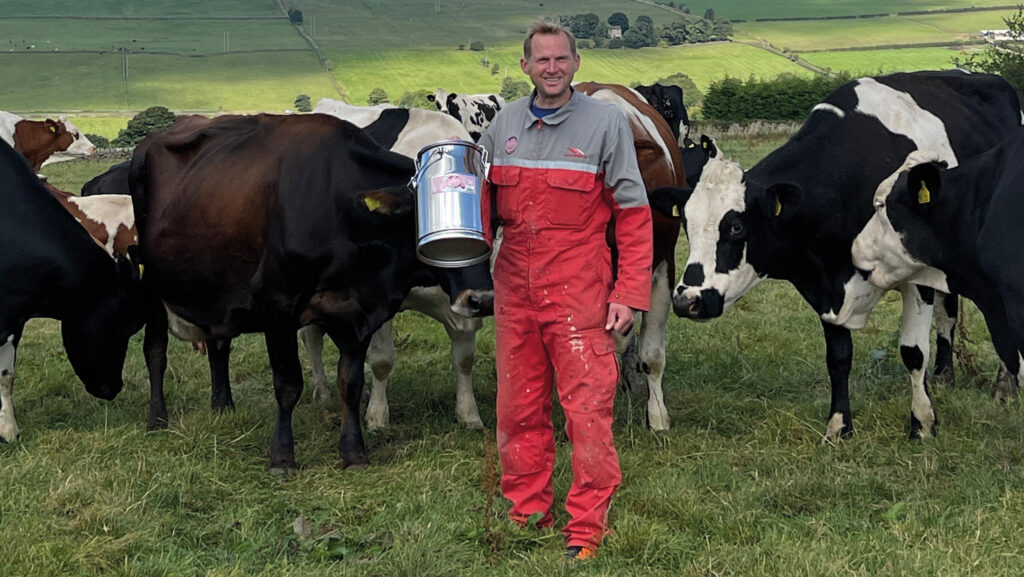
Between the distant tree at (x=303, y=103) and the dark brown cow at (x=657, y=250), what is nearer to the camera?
the dark brown cow at (x=657, y=250)

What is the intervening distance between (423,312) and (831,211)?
268 cm

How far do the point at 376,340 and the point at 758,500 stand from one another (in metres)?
2.78

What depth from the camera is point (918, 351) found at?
6789mm

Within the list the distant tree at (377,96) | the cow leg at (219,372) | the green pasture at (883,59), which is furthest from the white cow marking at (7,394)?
the green pasture at (883,59)

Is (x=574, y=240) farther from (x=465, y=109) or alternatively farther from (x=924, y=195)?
(x=465, y=109)

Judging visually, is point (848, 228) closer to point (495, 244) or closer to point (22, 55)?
point (495, 244)

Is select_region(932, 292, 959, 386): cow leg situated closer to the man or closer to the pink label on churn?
the man

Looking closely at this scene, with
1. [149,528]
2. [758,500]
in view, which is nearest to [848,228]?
[758,500]

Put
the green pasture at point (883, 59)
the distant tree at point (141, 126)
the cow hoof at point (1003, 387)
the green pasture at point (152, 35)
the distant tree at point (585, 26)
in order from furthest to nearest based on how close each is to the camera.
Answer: the green pasture at point (152, 35)
the distant tree at point (585, 26)
the green pasture at point (883, 59)
the distant tree at point (141, 126)
the cow hoof at point (1003, 387)

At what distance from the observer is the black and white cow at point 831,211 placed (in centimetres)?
622

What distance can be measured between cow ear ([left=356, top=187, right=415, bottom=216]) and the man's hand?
60.8 inches

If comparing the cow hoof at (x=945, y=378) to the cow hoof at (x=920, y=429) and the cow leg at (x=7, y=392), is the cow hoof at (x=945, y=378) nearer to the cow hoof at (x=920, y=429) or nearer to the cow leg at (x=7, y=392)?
the cow hoof at (x=920, y=429)

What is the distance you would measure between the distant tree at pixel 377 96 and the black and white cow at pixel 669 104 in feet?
151

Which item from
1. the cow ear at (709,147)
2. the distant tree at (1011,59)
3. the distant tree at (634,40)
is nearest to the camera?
the cow ear at (709,147)
